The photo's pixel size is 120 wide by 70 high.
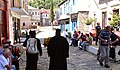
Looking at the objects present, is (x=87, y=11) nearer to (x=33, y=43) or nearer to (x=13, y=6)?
(x=13, y=6)

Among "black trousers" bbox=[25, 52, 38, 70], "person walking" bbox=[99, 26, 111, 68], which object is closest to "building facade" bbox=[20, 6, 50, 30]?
"person walking" bbox=[99, 26, 111, 68]

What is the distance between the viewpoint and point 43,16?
106 meters

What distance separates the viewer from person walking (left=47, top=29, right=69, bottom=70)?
8688mm

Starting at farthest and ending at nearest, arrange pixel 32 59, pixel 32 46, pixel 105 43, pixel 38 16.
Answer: pixel 38 16
pixel 105 43
pixel 32 59
pixel 32 46

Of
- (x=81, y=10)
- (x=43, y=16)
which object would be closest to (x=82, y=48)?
(x=81, y=10)

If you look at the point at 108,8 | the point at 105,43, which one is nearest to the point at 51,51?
the point at 105,43

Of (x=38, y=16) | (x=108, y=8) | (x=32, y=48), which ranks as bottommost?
(x=32, y=48)

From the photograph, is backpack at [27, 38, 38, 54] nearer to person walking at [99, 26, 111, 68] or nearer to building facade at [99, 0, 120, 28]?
person walking at [99, 26, 111, 68]

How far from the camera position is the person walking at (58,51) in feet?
28.5

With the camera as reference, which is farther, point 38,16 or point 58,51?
point 38,16

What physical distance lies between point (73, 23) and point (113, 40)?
→ 2812 centimetres

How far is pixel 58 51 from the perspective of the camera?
344 inches

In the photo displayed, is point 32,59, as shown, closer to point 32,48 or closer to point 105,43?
point 32,48

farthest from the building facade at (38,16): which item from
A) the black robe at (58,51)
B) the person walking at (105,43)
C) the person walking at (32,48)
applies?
the black robe at (58,51)
